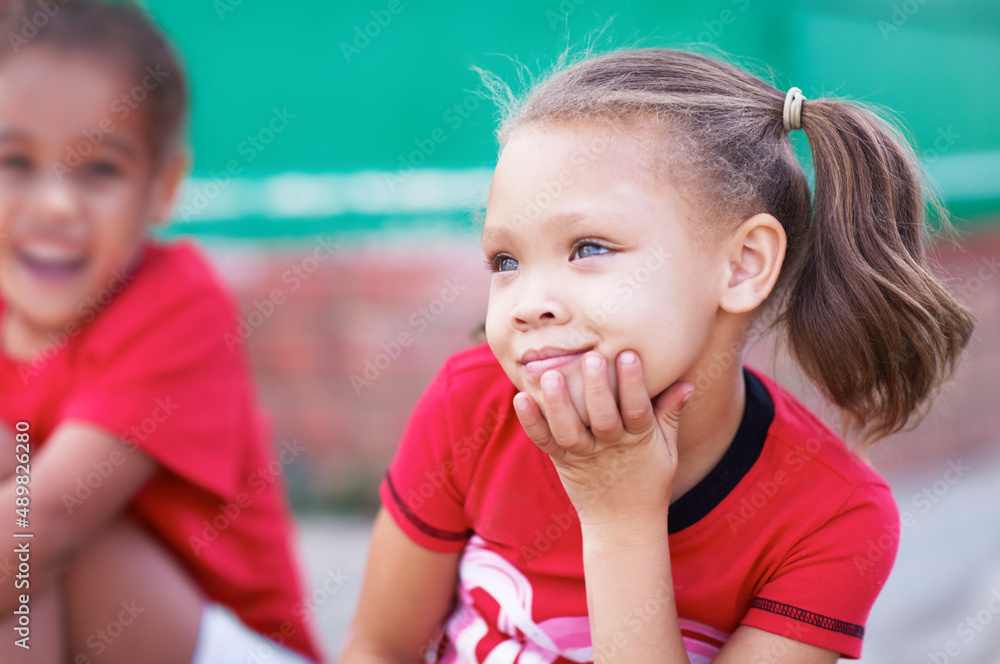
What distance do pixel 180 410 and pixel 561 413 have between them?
104 cm

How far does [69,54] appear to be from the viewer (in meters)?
1.94

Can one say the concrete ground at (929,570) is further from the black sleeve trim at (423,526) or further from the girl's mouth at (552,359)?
the girl's mouth at (552,359)

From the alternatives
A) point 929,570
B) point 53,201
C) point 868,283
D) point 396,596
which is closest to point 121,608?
point 396,596

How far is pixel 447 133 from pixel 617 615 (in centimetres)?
236

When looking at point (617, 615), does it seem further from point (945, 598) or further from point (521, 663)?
point (945, 598)

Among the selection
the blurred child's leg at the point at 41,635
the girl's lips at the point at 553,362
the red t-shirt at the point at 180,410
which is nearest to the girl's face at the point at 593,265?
the girl's lips at the point at 553,362

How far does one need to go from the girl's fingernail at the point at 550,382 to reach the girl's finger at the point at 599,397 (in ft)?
0.14

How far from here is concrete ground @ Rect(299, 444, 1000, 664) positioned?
262 centimetres

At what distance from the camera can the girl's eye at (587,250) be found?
1.35m

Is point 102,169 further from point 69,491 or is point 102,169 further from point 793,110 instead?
point 793,110

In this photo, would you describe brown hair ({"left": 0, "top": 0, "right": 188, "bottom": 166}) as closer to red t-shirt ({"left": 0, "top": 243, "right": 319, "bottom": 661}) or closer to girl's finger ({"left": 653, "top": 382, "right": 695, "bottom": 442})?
red t-shirt ({"left": 0, "top": 243, "right": 319, "bottom": 661})

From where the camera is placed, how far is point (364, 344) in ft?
12.0

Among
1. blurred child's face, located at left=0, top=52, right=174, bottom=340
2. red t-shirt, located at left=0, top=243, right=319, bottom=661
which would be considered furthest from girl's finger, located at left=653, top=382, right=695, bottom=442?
blurred child's face, located at left=0, top=52, right=174, bottom=340

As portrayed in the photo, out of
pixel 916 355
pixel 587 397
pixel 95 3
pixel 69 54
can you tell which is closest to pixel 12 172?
pixel 69 54
